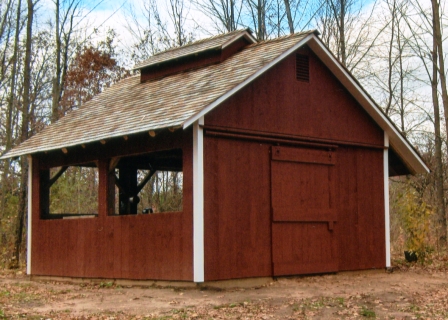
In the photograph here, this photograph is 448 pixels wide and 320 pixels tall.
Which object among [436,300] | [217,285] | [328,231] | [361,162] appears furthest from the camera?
[361,162]

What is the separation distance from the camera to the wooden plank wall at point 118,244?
13.6m

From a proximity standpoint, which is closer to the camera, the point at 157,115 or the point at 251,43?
the point at 157,115

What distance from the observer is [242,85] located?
44.9 feet

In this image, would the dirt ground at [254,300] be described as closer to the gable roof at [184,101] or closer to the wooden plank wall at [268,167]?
the wooden plank wall at [268,167]

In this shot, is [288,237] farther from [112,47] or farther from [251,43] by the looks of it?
[112,47]

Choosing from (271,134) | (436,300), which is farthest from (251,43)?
(436,300)

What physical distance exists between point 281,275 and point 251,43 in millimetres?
5918

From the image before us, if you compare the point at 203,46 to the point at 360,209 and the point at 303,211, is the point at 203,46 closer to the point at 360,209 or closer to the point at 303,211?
the point at 303,211

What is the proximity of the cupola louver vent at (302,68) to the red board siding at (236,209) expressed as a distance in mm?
1889

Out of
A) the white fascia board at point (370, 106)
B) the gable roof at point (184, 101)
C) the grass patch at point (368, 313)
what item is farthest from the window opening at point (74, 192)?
the grass patch at point (368, 313)

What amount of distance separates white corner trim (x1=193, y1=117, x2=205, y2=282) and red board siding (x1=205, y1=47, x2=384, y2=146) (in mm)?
360

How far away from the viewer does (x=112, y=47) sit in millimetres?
33281

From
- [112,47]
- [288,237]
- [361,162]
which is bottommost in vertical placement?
[288,237]

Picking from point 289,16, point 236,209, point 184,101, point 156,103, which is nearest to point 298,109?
point 184,101
